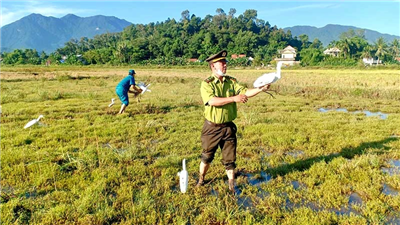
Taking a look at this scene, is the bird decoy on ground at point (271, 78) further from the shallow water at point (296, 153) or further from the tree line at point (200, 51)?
the tree line at point (200, 51)

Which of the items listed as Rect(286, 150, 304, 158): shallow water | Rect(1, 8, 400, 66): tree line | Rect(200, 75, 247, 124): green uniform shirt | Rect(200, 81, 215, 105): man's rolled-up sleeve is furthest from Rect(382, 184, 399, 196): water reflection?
Rect(1, 8, 400, 66): tree line

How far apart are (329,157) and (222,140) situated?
293 cm

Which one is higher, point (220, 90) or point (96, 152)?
point (220, 90)

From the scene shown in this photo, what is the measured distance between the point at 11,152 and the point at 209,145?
4326mm

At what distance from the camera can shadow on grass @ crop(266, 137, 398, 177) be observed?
16.6ft

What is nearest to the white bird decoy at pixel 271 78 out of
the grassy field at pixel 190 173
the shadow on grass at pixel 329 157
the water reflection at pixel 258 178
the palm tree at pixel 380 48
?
the grassy field at pixel 190 173

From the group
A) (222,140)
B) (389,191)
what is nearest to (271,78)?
(222,140)

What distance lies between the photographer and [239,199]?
4.12 m

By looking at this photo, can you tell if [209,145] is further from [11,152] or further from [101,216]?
[11,152]

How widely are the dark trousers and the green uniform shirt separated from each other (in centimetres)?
11

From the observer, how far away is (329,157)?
18.8 feet

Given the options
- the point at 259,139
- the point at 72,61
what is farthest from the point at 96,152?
the point at 72,61

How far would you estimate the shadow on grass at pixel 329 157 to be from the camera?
16.6ft

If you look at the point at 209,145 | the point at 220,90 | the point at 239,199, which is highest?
the point at 220,90
